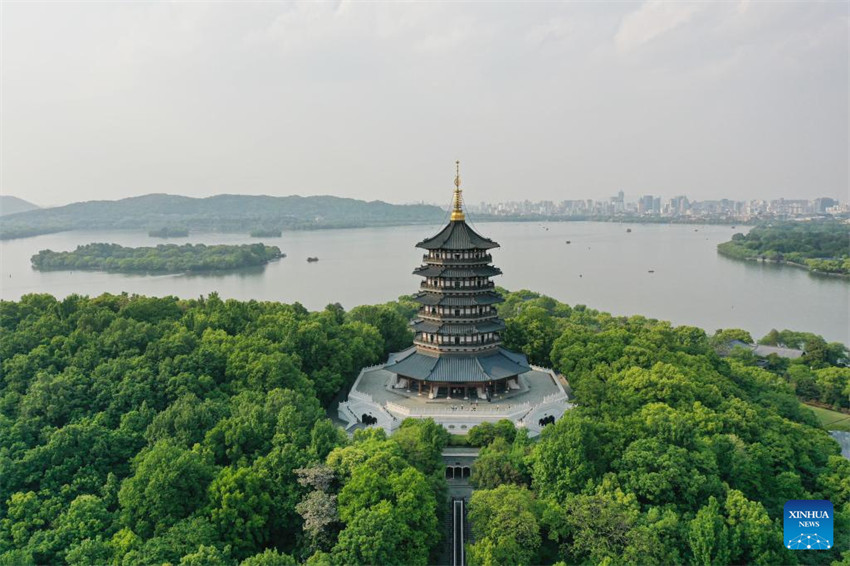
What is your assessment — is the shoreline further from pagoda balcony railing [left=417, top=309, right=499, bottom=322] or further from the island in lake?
the island in lake

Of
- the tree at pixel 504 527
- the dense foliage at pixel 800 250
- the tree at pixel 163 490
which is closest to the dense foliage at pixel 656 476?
the tree at pixel 504 527

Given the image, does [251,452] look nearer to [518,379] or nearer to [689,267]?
[518,379]

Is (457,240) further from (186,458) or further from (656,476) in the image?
(186,458)

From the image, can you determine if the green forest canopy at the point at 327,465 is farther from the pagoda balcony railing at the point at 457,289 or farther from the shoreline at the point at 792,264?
the shoreline at the point at 792,264

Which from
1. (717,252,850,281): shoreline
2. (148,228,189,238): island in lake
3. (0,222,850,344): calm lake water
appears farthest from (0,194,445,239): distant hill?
(717,252,850,281): shoreline

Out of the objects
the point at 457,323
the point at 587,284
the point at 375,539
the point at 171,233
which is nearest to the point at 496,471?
the point at 375,539
